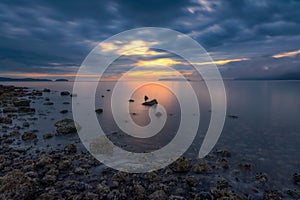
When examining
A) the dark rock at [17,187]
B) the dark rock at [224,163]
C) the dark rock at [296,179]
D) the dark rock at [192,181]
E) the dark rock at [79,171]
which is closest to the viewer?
the dark rock at [17,187]

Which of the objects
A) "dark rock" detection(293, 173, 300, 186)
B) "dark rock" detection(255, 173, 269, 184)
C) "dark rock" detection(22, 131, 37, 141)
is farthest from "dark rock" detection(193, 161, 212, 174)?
"dark rock" detection(22, 131, 37, 141)

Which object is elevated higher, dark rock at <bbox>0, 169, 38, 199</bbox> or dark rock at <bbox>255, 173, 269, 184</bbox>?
dark rock at <bbox>0, 169, 38, 199</bbox>

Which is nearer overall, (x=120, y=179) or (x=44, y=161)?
(x=120, y=179)

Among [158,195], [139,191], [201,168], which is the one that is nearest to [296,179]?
[201,168]

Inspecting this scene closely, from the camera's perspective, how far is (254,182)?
26.9 feet

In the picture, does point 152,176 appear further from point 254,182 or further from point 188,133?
point 188,133

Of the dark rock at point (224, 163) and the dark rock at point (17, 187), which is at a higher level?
the dark rock at point (17, 187)

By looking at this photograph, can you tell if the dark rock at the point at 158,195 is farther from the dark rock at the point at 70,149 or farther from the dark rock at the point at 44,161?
the dark rock at the point at 70,149

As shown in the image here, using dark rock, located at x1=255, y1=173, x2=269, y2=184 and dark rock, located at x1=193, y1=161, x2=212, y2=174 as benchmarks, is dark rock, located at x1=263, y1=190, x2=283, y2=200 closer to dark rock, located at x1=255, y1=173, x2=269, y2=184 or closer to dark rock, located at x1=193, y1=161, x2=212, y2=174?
dark rock, located at x1=255, y1=173, x2=269, y2=184

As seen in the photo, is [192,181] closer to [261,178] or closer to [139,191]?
[139,191]

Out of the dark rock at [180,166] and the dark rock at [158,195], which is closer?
the dark rock at [158,195]

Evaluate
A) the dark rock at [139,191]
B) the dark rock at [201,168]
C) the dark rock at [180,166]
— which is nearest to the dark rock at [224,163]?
the dark rock at [201,168]

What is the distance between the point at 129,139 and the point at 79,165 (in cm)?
513

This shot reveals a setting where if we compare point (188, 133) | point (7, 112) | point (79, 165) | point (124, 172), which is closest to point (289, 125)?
point (188, 133)
